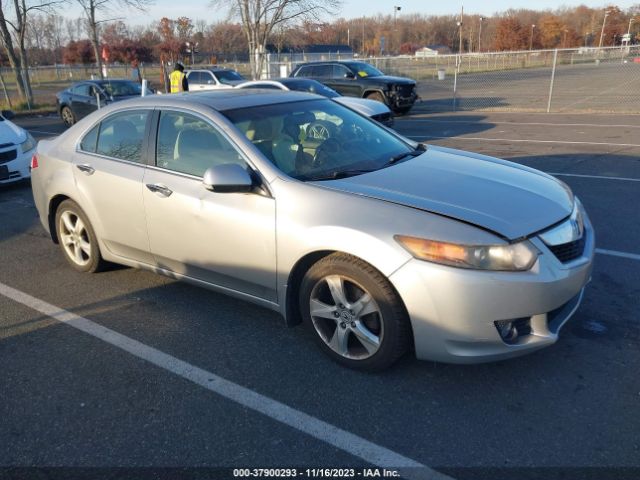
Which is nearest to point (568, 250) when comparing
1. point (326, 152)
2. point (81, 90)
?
point (326, 152)

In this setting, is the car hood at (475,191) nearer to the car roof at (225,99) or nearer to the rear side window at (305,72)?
the car roof at (225,99)

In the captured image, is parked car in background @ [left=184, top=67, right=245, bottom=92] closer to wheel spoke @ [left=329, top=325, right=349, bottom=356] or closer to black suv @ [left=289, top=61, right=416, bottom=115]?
black suv @ [left=289, top=61, right=416, bottom=115]

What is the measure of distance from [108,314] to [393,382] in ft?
7.50

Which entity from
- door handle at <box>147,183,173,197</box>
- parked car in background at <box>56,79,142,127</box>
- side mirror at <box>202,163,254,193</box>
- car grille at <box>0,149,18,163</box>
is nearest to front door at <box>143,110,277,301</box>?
door handle at <box>147,183,173,197</box>

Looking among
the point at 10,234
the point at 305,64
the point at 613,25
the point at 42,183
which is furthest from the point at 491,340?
the point at 613,25

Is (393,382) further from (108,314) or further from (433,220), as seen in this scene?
(108,314)

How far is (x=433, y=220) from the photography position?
2.93 metres

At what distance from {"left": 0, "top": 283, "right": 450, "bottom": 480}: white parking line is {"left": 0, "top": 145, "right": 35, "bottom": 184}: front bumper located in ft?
16.3

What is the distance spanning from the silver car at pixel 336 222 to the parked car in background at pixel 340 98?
6.05 meters

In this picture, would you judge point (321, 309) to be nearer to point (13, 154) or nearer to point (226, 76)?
point (13, 154)

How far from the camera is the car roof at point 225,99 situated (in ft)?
13.1

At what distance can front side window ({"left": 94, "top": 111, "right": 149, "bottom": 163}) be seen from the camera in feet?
13.9

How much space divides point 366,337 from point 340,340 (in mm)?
197

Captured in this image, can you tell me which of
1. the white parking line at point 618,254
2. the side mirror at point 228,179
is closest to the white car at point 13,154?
the side mirror at point 228,179
